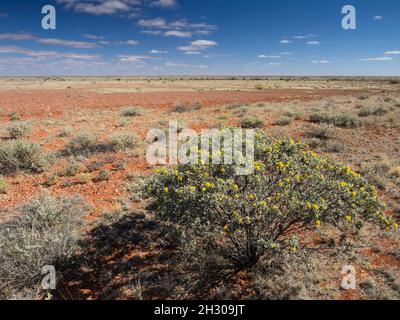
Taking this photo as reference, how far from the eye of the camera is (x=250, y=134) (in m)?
5.34

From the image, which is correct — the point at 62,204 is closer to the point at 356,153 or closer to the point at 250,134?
the point at 250,134

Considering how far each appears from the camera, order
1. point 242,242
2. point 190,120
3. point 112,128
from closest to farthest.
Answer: point 242,242
point 112,128
point 190,120

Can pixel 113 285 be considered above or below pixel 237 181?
below

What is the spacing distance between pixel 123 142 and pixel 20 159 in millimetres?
3408

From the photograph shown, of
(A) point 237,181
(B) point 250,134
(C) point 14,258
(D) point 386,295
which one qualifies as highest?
(B) point 250,134

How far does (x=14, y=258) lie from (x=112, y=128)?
35.2ft

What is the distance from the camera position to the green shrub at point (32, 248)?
14.4 ft

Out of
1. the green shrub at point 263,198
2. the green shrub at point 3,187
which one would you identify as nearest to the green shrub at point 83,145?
the green shrub at point 3,187

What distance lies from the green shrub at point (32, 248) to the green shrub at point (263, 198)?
5.81 ft

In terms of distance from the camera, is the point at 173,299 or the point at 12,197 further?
the point at 12,197
